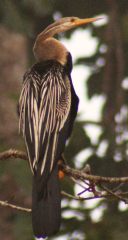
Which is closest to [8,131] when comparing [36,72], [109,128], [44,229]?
[109,128]

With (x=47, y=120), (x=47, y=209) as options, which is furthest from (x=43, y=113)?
(x=47, y=209)

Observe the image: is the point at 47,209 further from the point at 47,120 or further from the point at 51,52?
the point at 51,52

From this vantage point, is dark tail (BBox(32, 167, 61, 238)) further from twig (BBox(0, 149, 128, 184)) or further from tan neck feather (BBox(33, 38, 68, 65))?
tan neck feather (BBox(33, 38, 68, 65))

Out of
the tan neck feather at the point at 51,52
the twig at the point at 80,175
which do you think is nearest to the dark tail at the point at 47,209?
the twig at the point at 80,175

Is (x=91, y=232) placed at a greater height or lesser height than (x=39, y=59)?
lesser

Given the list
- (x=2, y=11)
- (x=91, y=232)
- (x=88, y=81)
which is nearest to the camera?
(x=91, y=232)

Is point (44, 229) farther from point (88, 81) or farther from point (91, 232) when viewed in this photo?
point (88, 81)

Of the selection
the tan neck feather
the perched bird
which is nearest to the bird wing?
the perched bird
